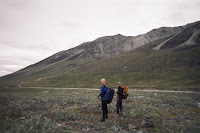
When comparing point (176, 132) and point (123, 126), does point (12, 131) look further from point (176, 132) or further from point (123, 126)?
point (176, 132)

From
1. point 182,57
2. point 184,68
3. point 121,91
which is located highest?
point 182,57

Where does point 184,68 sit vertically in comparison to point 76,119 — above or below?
above

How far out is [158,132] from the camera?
25.4ft

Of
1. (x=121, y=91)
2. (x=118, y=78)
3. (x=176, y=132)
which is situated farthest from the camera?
(x=118, y=78)

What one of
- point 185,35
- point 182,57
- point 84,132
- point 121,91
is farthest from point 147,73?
point 185,35

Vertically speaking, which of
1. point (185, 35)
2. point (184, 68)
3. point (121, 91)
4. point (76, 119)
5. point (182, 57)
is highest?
point (185, 35)

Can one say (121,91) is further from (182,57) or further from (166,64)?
(182,57)

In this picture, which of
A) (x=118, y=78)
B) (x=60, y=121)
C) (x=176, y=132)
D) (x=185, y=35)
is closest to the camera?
(x=176, y=132)

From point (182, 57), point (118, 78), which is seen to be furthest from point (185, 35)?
point (118, 78)

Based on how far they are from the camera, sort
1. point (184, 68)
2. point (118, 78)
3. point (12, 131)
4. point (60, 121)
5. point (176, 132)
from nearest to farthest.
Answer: point (12, 131)
point (176, 132)
point (60, 121)
point (184, 68)
point (118, 78)

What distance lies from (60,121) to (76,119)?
4.25ft

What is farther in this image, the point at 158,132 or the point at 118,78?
the point at 118,78

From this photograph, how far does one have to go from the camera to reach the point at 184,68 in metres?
89.6

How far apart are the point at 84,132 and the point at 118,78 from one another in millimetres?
91681
